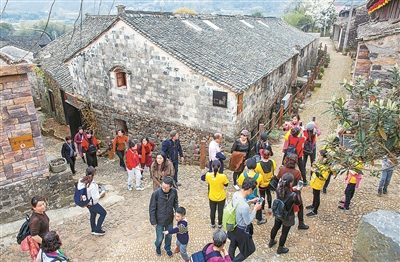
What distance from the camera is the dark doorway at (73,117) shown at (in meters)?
16.1

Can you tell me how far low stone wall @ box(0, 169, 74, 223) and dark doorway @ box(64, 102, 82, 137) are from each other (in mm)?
9204

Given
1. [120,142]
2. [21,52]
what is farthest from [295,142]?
[21,52]

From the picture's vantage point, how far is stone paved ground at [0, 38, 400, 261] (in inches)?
229

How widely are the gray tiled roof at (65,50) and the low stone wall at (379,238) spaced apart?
14.5 m

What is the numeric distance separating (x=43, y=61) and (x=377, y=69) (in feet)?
63.9

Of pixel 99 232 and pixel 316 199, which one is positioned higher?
pixel 316 199

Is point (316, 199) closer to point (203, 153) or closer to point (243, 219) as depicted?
point (243, 219)

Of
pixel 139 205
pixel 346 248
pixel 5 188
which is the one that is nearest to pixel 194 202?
pixel 139 205

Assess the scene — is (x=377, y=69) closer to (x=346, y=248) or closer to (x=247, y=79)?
(x=247, y=79)

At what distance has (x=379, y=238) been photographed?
11.7 feet

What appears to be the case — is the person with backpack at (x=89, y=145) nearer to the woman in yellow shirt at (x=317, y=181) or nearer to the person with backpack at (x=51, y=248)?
the person with backpack at (x=51, y=248)

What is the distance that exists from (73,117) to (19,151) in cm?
1012

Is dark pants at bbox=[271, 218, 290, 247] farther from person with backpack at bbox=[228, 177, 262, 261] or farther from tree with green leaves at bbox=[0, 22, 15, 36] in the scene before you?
tree with green leaves at bbox=[0, 22, 15, 36]

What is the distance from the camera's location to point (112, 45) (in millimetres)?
11922
